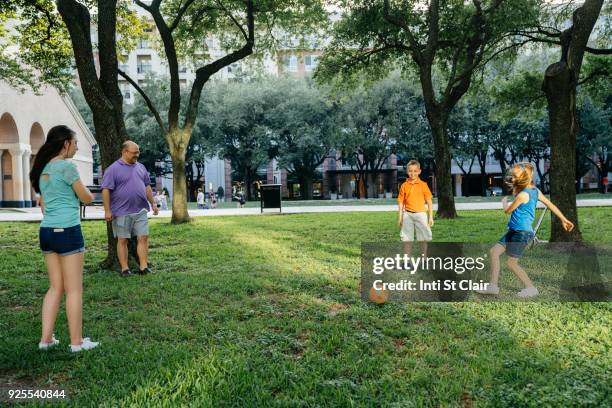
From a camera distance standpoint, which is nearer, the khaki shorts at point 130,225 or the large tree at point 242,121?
the khaki shorts at point 130,225

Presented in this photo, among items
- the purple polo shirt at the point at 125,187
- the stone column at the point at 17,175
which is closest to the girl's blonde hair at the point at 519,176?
the purple polo shirt at the point at 125,187

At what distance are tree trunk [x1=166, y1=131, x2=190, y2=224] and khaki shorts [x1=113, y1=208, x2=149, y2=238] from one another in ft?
25.8

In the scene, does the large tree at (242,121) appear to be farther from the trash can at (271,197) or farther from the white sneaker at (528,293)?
the white sneaker at (528,293)

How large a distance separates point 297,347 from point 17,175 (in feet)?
103

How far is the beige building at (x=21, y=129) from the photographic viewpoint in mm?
28500

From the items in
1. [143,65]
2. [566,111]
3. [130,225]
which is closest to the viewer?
[130,225]

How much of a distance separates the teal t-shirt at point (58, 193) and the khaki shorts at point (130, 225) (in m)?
3.32

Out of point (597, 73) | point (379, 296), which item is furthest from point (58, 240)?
point (597, 73)

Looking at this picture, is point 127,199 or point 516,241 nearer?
point 516,241

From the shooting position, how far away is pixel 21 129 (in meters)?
29.1

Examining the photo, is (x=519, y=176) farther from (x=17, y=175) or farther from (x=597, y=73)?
(x=17, y=175)

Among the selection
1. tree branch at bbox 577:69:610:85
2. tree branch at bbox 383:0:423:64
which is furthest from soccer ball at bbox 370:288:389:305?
tree branch at bbox 577:69:610:85

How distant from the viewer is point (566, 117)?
8.12 m

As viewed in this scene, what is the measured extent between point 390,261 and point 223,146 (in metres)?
38.5
